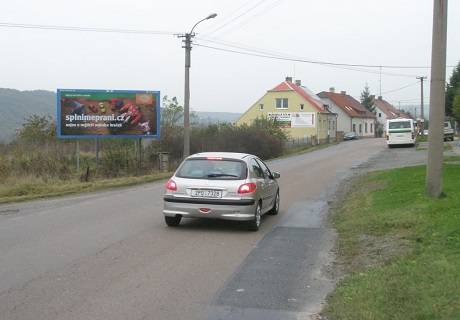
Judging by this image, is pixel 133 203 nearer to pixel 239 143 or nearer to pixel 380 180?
pixel 380 180

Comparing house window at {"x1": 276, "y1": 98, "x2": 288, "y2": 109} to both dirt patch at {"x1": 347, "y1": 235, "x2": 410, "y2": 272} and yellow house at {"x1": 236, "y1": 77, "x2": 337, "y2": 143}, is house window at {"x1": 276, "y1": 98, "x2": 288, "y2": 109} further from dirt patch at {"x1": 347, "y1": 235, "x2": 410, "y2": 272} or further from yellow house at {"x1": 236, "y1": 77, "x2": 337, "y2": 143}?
dirt patch at {"x1": 347, "y1": 235, "x2": 410, "y2": 272}

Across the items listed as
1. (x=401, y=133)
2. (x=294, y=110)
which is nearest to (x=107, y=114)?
(x=401, y=133)

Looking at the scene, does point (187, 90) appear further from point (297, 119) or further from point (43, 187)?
point (297, 119)

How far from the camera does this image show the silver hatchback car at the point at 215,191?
10805 millimetres

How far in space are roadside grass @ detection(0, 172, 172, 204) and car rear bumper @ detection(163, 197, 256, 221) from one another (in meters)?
8.22

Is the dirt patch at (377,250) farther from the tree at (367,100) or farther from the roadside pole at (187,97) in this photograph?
the tree at (367,100)

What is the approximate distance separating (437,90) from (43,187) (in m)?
13.2

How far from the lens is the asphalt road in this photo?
19.7 ft

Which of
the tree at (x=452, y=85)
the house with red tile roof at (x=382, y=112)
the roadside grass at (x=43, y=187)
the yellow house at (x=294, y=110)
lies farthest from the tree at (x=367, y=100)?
the roadside grass at (x=43, y=187)

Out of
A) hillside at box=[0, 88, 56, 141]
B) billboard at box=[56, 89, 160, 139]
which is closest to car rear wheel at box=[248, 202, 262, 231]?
billboard at box=[56, 89, 160, 139]

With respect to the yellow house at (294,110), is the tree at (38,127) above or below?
below

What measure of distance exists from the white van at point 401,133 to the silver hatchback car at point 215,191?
3841 centimetres

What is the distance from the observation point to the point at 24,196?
18.2 m

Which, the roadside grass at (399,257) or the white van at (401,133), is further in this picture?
the white van at (401,133)
